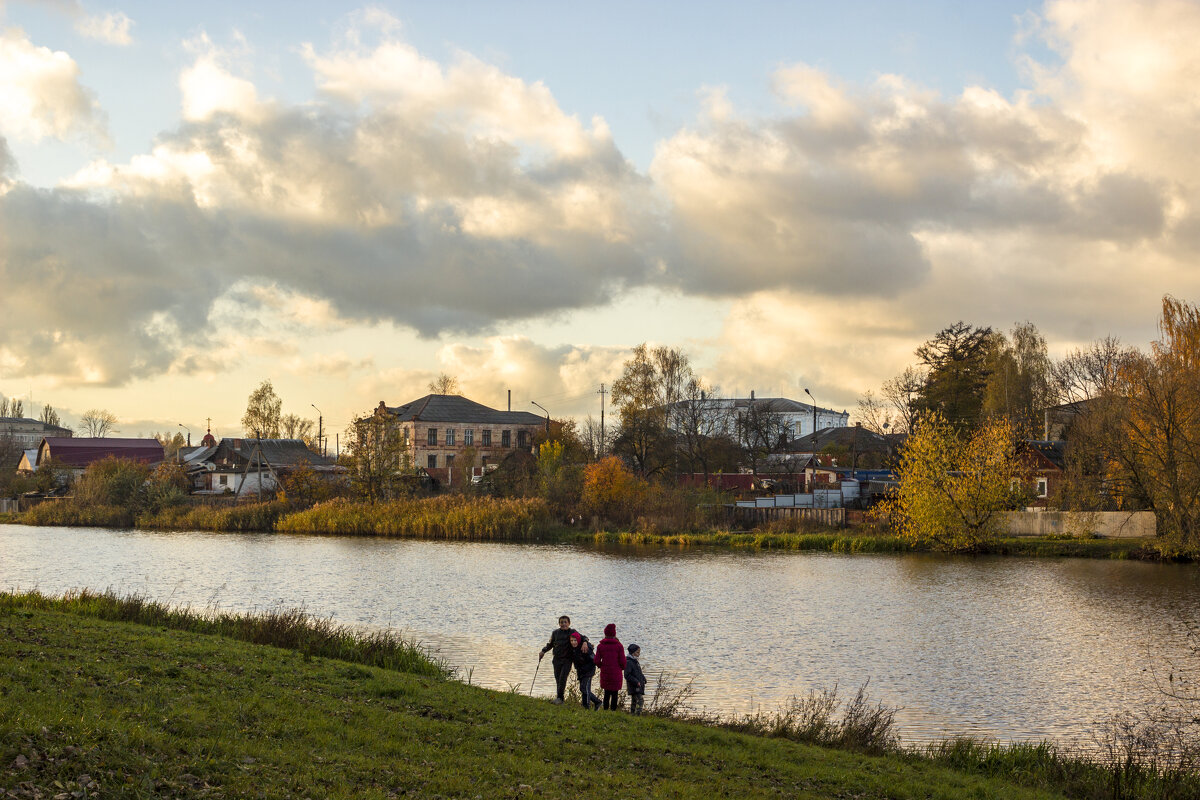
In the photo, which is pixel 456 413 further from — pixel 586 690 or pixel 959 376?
pixel 586 690

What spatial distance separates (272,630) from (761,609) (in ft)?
58.7

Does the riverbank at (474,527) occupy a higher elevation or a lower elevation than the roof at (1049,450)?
lower

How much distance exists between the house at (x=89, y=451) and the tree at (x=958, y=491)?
303 ft

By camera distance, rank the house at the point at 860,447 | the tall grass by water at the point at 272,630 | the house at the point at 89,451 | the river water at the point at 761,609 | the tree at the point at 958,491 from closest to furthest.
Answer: the tall grass by water at the point at 272,630
the river water at the point at 761,609
the tree at the point at 958,491
the house at the point at 860,447
the house at the point at 89,451

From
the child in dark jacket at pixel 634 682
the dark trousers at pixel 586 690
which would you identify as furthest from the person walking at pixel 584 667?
the child in dark jacket at pixel 634 682

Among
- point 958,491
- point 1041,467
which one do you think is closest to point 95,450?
point 958,491

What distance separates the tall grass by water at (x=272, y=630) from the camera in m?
20.7

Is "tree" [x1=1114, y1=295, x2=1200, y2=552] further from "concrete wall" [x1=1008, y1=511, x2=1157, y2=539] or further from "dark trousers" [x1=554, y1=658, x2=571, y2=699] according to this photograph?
"dark trousers" [x1=554, y1=658, x2=571, y2=699]

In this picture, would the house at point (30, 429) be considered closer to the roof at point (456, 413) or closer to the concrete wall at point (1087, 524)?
the roof at point (456, 413)

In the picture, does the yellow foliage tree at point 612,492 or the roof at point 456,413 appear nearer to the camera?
the yellow foliage tree at point 612,492

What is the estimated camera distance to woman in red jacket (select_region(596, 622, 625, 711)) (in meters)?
17.3

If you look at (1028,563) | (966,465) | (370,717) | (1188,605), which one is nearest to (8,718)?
(370,717)

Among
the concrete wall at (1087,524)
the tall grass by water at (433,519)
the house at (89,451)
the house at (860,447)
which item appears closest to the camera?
the concrete wall at (1087,524)

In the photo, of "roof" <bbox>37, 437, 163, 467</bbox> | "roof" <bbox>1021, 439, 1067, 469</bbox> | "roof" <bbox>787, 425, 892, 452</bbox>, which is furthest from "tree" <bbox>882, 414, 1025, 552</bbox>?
"roof" <bbox>37, 437, 163, 467</bbox>
